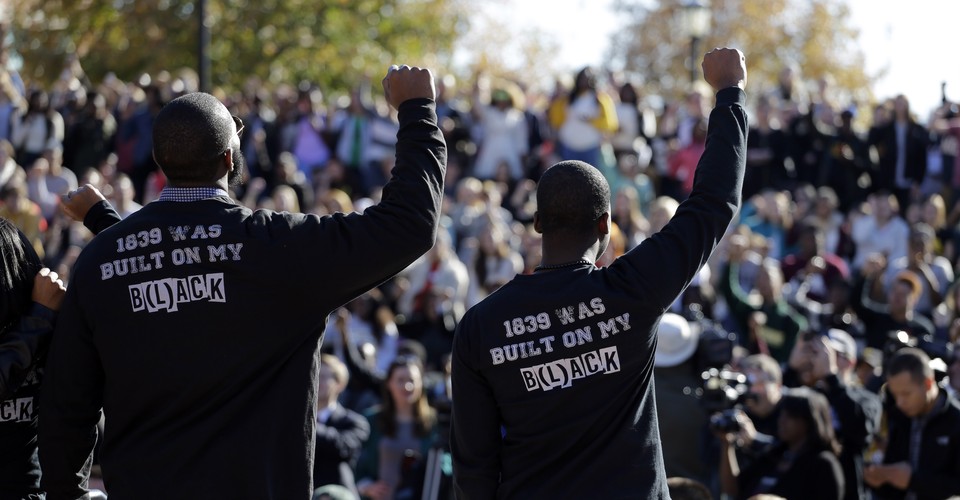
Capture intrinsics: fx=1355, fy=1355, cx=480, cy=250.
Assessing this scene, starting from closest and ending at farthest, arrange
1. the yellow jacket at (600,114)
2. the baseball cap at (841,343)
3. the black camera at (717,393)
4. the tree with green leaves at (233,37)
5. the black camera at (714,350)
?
the black camera at (717,393)
the black camera at (714,350)
the baseball cap at (841,343)
the yellow jacket at (600,114)
the tree with green leaves at (233,37)

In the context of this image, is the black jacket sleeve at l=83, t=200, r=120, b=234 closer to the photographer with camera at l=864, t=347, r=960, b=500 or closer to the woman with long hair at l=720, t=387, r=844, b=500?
the woman with long hair at l=720, t=387, r=844, b=500

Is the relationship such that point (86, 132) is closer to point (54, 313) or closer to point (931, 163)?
point (931, 163)

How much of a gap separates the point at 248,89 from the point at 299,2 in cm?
1072

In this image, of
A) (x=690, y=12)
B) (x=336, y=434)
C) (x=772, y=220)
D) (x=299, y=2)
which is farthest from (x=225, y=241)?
(x=299, y=2)

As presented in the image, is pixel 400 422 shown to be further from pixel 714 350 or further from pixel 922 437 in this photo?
pixel 922 437

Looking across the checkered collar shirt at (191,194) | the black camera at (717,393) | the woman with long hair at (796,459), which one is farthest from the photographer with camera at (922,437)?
the checkered collar shirt at (191,194)

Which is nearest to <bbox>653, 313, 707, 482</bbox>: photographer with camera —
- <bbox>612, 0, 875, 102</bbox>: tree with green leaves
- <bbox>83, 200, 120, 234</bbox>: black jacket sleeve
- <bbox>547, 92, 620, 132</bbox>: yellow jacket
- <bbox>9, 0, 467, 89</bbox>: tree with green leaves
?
<bbox>83, 200, 120, 234</bbox>: black jacket sleeve

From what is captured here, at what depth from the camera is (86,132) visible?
1634cm

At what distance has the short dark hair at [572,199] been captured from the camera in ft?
12.1

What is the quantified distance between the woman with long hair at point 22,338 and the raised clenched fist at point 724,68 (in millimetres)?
1895

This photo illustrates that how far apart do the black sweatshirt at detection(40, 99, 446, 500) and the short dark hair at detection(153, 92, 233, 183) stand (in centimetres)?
10

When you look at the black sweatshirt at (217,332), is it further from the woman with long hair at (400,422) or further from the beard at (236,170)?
the woman with long hair at (400,422)

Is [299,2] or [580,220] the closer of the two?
[580,220]

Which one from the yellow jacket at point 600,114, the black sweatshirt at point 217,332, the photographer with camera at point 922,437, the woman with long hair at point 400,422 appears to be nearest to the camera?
the black sweatshirt at point 217,332
